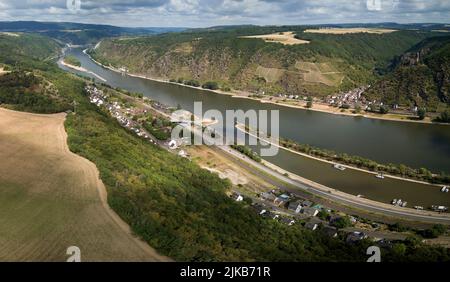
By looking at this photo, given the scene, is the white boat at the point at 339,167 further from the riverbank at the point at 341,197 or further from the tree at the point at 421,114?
the tree at the point at 421,114

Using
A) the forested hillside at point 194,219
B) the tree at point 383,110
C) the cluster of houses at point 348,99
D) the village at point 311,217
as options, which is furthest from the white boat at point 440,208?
the cluster of houses at point 348,99

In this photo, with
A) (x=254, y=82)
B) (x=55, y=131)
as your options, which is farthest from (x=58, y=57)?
(x=55, y=131)

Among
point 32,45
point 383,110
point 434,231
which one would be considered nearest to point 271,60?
point 383,110

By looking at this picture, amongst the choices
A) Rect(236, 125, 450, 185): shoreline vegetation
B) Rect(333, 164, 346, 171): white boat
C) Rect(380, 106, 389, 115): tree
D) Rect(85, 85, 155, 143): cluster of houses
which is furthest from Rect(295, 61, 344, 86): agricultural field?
Rect(333, 164, 346, 171): white boat

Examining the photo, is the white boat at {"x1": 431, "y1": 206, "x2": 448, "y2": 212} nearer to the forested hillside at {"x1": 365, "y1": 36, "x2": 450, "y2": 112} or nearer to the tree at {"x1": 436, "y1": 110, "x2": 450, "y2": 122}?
the tree at {"x1": 436, "y1": 110, "x2": 450, "y2": 122}

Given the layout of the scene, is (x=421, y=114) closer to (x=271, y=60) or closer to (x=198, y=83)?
(x=271, y=60)
